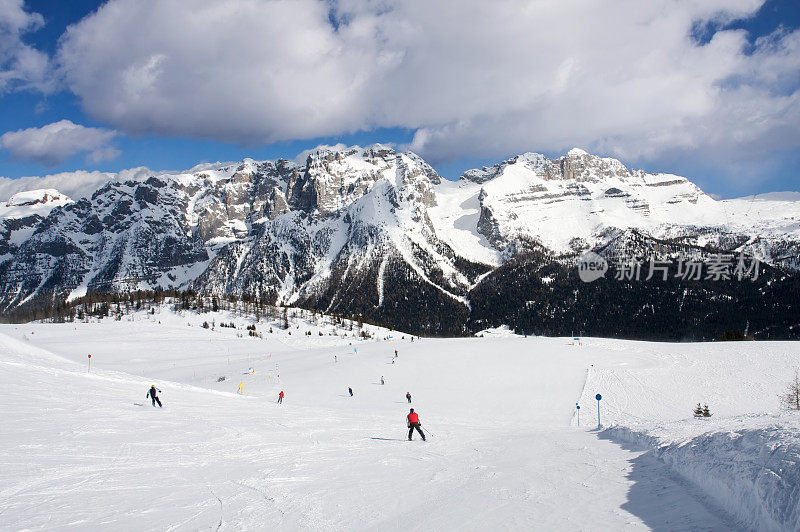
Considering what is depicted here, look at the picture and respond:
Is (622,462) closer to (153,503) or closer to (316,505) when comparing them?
(316,505)

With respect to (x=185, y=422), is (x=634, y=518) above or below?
above

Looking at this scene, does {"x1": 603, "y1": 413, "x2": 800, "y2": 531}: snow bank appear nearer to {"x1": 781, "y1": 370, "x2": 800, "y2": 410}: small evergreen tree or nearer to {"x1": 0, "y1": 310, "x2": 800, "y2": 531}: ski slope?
{"x1": 0, "y1": 310, "x2": 800, "y2": 531}: ski slope

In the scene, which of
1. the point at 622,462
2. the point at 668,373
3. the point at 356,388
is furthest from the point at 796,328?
the point at 622,462

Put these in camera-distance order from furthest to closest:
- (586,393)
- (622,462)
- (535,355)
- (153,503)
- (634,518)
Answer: (535,355)
(586,393)
(622,462)
(153,503)
(634,518)

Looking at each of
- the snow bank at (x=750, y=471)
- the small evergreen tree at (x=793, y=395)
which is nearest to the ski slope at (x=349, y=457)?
the snow bank at (x=750, y=471)

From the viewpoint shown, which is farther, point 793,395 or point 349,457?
point 793,395

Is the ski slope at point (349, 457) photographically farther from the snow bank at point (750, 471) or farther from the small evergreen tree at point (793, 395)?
the small evergreen tree at point (793, 395)

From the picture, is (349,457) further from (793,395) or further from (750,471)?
(793,395)

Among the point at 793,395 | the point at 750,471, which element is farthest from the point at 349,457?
the point at 793,395

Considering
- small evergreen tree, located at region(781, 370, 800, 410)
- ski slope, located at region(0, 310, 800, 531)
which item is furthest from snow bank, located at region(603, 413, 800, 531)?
small evergreen tree, located at region(781, 370, 800, 410)

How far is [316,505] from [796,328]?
232505 millimetres

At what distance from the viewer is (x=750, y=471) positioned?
959cm

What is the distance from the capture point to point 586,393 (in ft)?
157

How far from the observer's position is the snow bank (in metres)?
8.10
